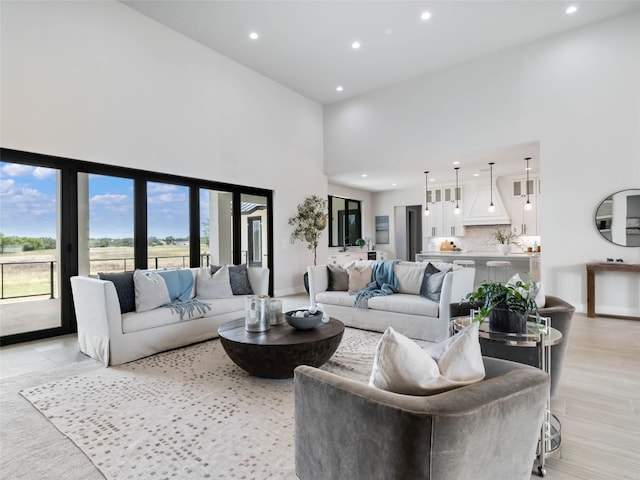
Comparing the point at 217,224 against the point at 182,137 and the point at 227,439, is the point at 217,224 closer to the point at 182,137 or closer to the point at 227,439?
the point at 182,137

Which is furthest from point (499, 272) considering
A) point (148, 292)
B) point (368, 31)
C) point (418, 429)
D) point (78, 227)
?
point (78, 227)

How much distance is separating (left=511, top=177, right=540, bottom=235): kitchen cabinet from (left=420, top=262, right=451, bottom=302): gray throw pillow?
567 cm

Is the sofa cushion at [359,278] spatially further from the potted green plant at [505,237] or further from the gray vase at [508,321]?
the potted green plant at [505,237]

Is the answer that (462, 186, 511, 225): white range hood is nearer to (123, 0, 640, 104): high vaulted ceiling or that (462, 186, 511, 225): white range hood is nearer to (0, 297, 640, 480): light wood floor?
(123, 0, 640, 104): high vaulted ceiling

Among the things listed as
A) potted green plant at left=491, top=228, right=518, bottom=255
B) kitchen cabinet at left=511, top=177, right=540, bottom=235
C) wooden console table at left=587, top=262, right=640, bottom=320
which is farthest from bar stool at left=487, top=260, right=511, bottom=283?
wooden console table at left=587, top=262, right=640, bottom=320

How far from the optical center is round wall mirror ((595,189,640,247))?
5.14 metres

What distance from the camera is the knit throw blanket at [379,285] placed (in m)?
4.45

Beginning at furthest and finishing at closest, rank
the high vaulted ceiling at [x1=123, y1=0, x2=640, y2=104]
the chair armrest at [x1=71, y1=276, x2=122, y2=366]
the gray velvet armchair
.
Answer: the high vaulted ceiling at [x1=123, y1=0, x2=640, y2=104], the chair armrest at [x1=71, y1=276, x2=122, y2=366], the gray velvet armchair

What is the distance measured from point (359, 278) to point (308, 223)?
3.33m

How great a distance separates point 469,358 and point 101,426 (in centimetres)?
223

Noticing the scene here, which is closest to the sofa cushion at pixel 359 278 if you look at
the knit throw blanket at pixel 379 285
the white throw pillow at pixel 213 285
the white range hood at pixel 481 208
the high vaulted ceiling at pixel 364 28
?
the knit throw blanket at pixel 379 285

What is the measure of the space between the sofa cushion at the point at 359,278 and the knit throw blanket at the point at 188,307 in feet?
6.20

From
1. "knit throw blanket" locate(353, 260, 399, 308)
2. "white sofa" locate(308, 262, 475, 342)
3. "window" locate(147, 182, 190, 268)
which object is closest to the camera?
"white sofa" locate(308, 262, 475, 342)

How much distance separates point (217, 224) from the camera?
6543 millimetres
